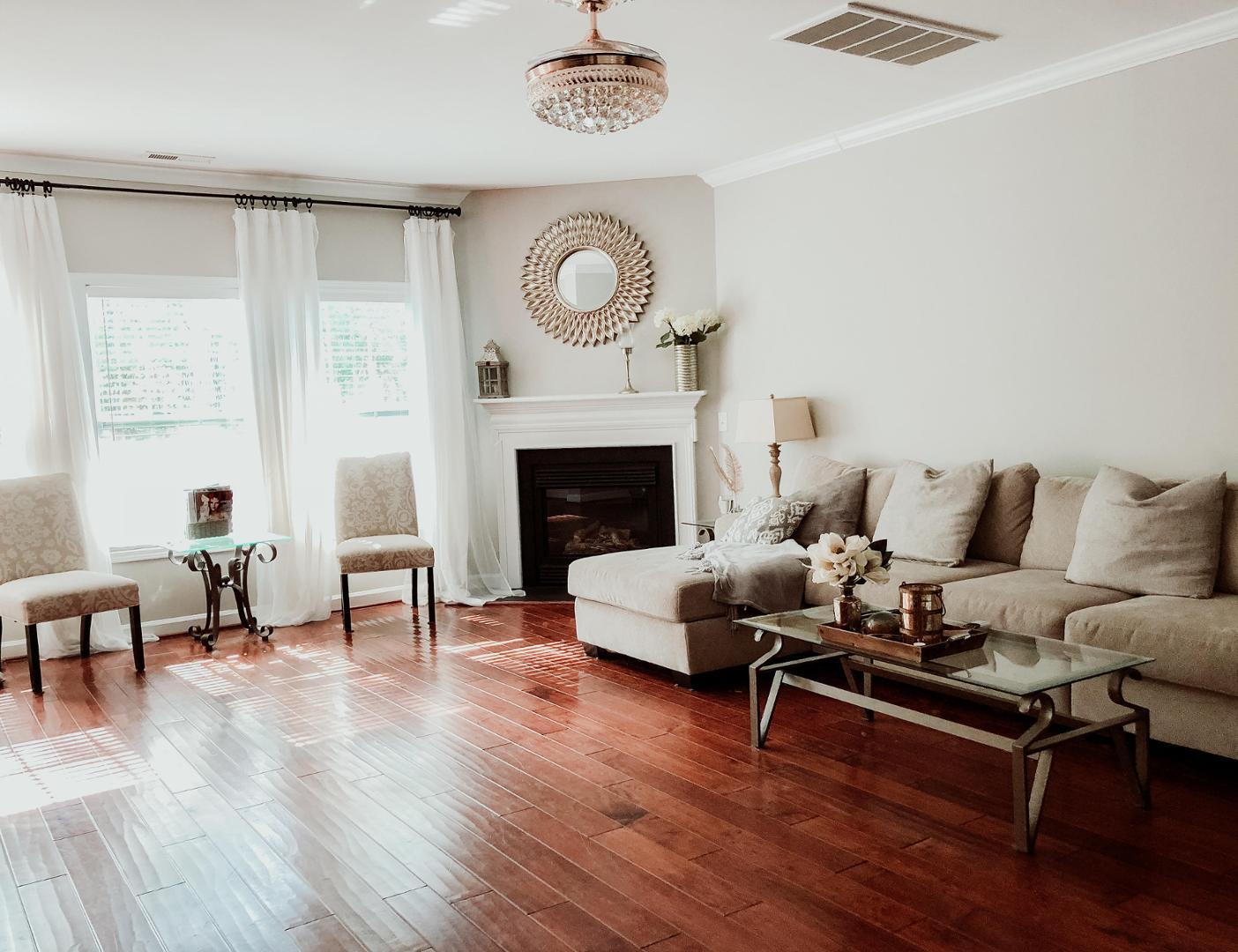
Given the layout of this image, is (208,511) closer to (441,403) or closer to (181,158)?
(441,403)

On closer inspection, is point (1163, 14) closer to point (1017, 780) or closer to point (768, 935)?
point (1017, 780)

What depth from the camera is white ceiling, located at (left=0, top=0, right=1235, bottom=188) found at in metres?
3.72

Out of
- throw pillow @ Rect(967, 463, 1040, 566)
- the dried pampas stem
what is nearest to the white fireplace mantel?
the dried pampas stem

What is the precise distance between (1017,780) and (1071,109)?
10.3ft

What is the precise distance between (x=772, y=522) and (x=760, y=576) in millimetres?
539

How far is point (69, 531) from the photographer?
551 cm

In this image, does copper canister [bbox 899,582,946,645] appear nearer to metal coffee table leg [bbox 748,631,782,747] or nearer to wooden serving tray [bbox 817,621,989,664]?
wooden serving tray [bbox 817,621,989,664]

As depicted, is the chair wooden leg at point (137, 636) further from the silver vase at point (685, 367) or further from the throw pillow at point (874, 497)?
the throw pillow at point (874, 497)

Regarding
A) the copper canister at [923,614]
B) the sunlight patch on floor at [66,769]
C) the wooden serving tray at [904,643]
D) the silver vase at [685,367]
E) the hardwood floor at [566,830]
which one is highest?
the silver vase at [685,367]

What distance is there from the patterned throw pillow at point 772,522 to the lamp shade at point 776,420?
571 mm

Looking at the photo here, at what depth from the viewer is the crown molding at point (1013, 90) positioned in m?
4.10

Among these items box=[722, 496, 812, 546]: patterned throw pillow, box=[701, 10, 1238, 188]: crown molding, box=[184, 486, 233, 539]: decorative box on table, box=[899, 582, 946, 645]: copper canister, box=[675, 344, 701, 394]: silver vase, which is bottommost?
box=[899, 582, 946, 645]: copper canister

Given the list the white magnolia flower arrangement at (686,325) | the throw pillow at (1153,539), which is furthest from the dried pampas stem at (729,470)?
the throw pillow at (1153,539)

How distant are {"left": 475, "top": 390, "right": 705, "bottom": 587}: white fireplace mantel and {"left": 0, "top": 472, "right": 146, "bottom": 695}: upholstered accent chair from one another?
246cm
